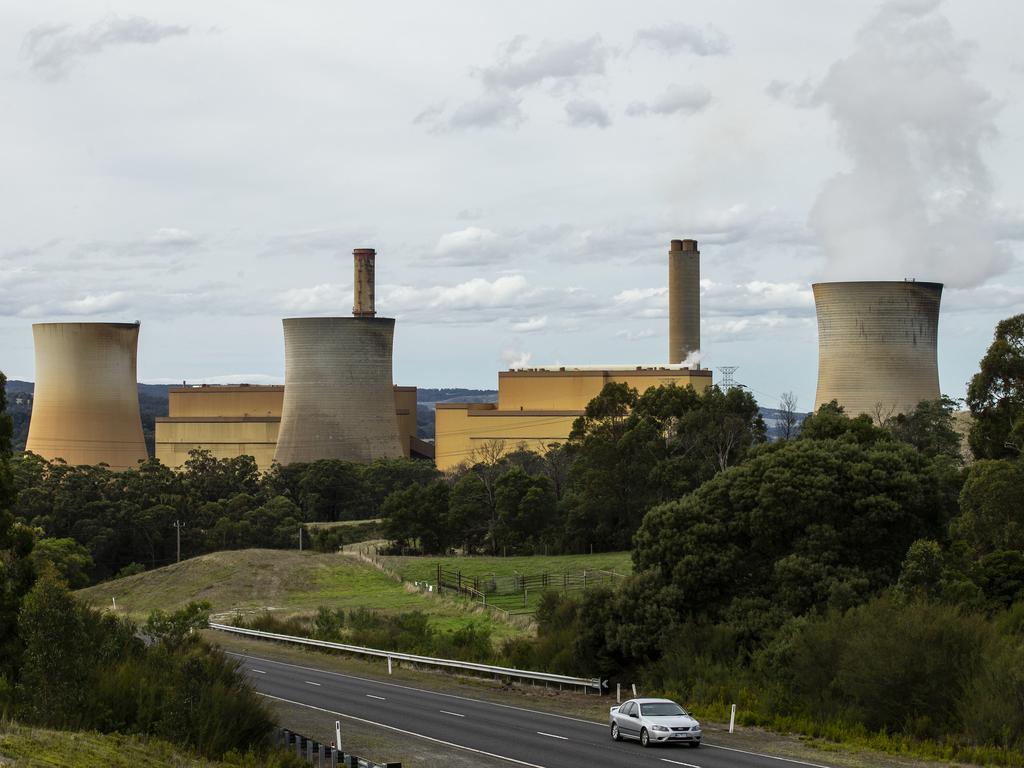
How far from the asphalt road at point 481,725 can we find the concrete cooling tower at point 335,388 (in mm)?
50550

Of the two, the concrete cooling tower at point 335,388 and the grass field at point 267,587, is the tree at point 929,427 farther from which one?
the concrete cooling tower at point 335,388

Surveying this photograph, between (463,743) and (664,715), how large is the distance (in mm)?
2503

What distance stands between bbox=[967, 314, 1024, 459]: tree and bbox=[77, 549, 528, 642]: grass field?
14.3 meters

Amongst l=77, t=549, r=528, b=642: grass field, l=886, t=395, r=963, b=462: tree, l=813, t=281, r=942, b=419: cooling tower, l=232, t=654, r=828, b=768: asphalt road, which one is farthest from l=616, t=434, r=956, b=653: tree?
l=813, t=281, r=942, b=419: cooling tower

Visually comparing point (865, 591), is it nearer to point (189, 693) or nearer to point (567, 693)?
point (567, 693)

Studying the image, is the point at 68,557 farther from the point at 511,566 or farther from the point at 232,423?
the point at 232,423

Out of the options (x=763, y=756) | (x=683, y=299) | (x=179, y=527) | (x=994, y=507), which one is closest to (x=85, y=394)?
(x=179, y=527)

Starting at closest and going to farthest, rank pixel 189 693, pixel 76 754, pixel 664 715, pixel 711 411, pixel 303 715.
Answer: pixel 76 754, pixel 189 693, pixel 664 715, pixel 303 715, pixel 711 411

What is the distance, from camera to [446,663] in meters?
27.9

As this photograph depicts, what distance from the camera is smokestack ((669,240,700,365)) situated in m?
97.1

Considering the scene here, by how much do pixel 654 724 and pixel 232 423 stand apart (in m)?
83.4

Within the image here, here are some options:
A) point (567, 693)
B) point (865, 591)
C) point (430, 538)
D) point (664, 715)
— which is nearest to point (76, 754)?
point (664, 715)

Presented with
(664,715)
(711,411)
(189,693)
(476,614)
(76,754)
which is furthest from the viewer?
(711,411)

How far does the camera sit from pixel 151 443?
13875 centimetres
